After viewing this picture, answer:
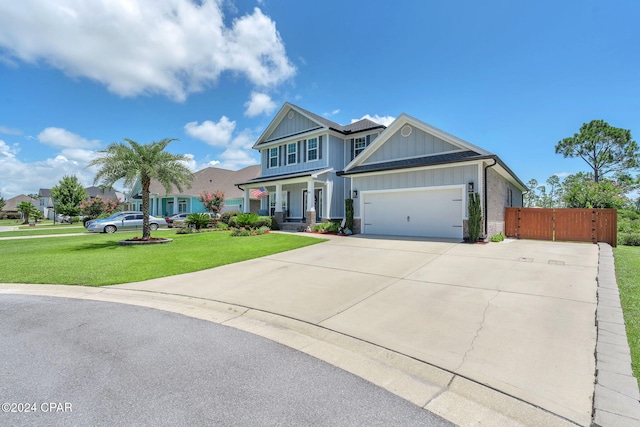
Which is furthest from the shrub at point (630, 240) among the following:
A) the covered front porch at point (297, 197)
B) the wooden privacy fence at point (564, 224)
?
the covered front porch at point (297, 197)

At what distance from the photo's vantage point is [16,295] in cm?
643

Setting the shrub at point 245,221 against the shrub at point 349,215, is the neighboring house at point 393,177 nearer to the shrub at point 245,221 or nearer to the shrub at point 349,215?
the shrub at point 349,215

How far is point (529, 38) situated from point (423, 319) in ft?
44.1

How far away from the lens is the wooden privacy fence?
12914 millimetres

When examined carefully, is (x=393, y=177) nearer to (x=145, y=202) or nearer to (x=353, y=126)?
(x=353, y=126)

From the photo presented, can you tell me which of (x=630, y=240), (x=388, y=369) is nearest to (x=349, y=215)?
(x=630, y=240)

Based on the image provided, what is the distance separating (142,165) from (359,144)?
1386 centimetres

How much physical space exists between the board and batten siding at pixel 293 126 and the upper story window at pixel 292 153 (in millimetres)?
899

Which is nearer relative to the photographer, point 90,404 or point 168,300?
point 90,404

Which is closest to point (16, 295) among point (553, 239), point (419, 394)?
point (419, 394)

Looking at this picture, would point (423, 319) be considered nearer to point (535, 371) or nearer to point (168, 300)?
point (535, 371)

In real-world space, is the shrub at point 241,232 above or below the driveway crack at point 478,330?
above

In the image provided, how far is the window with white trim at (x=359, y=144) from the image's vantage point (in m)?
21.2

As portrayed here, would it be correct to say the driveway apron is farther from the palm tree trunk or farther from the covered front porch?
the covered front porch
